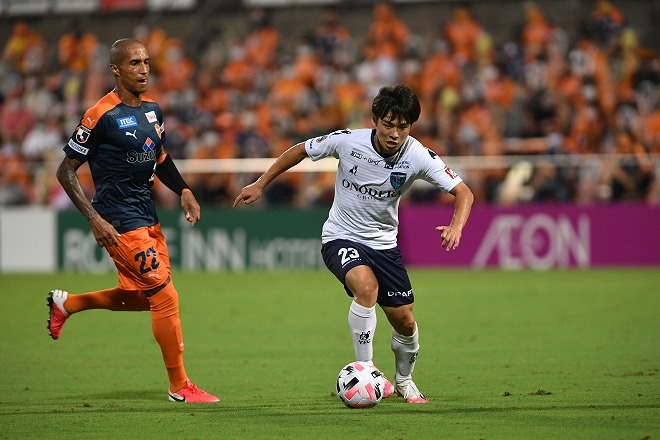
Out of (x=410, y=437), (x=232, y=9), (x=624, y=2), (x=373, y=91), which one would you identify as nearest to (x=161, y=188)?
(x=373, y=91)

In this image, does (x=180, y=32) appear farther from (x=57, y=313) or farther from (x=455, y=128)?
(x=57, y=313)

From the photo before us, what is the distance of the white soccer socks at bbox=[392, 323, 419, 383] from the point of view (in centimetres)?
759

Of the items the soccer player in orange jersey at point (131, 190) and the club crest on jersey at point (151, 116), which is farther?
the club crest on jersey at point (151, 116)

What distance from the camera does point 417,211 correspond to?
19.7 meters

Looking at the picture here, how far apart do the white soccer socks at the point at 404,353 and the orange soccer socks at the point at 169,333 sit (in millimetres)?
1501

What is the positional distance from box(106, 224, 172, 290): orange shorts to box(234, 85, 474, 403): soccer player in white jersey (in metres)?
0.73

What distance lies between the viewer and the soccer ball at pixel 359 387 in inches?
278

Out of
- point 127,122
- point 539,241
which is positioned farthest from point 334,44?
point 127,122

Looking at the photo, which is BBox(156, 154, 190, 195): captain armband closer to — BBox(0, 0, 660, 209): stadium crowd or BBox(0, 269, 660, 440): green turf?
BBox(0, 269, 660, 440): green turf

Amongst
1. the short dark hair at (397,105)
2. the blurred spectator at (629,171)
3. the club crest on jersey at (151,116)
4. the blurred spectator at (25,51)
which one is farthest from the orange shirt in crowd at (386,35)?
the short dark hair at (397,105)

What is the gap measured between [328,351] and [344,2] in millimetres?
15608

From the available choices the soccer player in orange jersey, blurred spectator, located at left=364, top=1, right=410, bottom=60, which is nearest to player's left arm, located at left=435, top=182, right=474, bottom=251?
the soccer player in orange jersey

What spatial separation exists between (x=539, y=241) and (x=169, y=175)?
480 inches

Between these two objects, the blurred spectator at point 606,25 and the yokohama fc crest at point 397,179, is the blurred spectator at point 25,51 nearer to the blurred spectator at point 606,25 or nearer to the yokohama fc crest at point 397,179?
the blurred spectator at point 606,25
